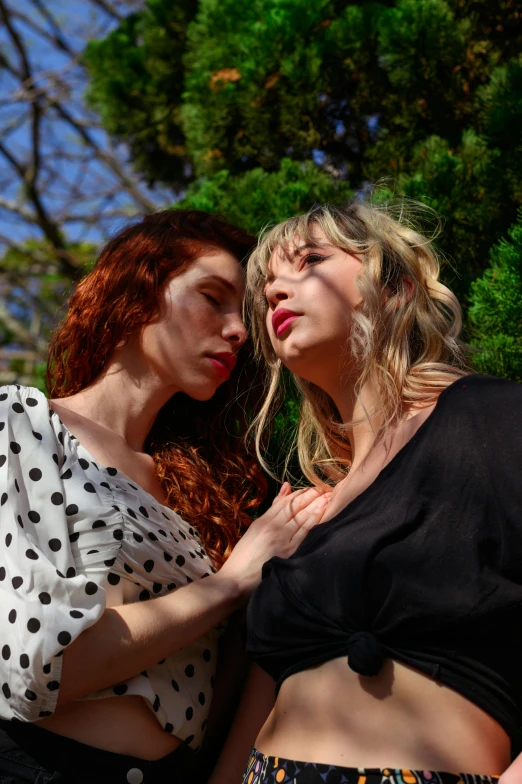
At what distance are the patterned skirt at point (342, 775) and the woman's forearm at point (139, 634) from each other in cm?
35

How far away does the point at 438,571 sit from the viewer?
5.06 feet

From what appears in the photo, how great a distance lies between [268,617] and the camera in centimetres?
176

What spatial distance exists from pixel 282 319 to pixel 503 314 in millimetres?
630

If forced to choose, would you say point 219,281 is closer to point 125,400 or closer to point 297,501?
point 125,400

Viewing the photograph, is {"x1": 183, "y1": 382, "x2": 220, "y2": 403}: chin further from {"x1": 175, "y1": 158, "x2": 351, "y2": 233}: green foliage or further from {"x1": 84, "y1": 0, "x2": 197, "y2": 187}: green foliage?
{"x1": 84, "y1": 0, "x2": 197, "y2": 187}: green foliage

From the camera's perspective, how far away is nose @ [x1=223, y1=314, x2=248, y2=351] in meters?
2.47

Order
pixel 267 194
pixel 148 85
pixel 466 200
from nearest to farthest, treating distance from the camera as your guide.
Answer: pixel 466 200
pixel 267 194
pixel 148 85

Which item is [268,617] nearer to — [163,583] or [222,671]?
[163,583]

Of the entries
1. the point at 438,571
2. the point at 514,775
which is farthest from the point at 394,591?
the point at 514,775

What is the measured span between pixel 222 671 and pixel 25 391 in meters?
0.89

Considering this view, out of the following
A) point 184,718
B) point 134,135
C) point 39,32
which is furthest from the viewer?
point 39,32

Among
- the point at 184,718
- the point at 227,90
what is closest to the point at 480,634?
the point at 184,718

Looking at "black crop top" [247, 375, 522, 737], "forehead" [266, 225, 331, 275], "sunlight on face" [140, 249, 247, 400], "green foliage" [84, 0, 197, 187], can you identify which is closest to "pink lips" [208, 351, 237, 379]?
"sunlight on face" [140, 249, 247, 400]

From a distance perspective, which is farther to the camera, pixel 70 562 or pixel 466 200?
pixel 466 200
